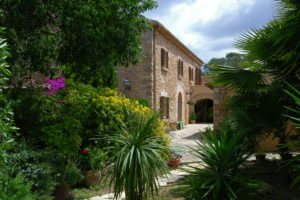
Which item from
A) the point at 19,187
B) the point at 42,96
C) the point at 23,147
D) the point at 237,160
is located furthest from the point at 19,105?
the point at 237,160

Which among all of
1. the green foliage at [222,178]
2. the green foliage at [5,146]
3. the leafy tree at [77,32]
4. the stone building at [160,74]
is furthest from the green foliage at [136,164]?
the stone building at [160,74]

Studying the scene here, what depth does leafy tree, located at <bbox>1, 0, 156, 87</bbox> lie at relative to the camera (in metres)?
3.98

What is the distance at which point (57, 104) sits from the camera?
14.3ft

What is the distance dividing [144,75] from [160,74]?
43.4 inches

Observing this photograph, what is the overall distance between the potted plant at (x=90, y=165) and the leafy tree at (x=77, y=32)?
1628mm

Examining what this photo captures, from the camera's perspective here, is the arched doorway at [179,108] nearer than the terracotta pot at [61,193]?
No

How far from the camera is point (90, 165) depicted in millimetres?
A: 4012

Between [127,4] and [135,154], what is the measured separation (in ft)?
10.4

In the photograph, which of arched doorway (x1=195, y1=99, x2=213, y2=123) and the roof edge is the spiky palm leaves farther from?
arched doorway (x1=195, y1=99, x2=213, y2=123)

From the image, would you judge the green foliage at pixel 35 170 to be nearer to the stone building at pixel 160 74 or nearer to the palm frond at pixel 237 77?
the palm frond at pixel 237 77

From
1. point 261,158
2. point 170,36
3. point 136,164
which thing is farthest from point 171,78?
point 136,164

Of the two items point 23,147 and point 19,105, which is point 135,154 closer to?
point 23,147

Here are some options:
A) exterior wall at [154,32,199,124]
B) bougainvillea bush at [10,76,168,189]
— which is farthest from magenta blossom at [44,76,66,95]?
exterior wall at [154,32,199,124]

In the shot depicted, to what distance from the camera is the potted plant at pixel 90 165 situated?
3.98m
